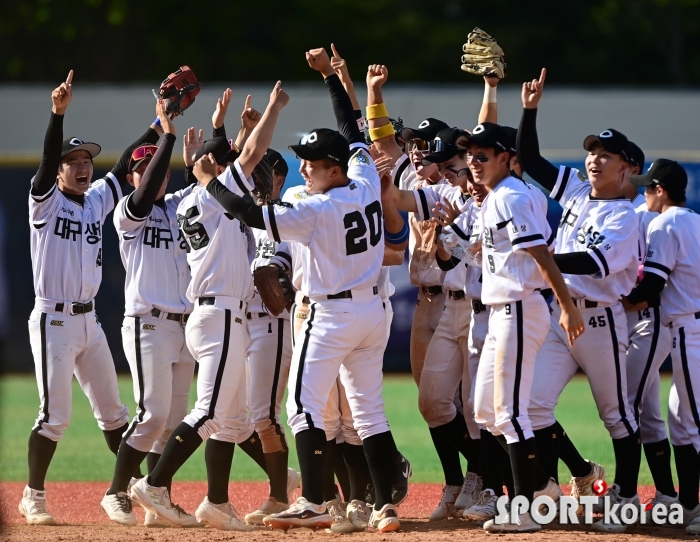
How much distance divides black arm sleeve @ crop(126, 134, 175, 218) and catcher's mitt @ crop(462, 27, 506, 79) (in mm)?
1886

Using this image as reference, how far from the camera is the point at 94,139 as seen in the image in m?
15.9

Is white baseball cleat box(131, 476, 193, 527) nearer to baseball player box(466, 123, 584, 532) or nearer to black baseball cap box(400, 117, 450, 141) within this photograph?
baseball player box(466, 123, 584, 532)

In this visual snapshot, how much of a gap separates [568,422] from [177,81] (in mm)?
5809

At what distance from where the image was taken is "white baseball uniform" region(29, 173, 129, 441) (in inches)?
238

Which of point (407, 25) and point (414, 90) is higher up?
point (407, 25)

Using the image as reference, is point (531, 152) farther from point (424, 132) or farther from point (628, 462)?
point (628, 462)

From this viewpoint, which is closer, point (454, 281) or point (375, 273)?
point (375, 273)

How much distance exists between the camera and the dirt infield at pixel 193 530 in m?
5.20

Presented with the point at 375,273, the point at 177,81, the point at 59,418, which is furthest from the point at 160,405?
the point at 177,81

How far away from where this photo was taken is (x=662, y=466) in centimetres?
589

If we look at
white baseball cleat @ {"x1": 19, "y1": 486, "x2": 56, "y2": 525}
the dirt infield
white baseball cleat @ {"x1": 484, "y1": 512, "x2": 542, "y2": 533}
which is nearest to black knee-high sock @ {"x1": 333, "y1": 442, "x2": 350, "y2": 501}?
the dirt infield

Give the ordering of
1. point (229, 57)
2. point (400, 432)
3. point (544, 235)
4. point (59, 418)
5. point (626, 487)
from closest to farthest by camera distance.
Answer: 1. point (544, 235)
2. point (626, 487)
3. point (59, 418)
4. point (400, 432)
5. point (229, 57)

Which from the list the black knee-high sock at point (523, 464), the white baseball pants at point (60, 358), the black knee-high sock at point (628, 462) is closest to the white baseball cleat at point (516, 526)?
the black knee-high sock at point (523, 464)

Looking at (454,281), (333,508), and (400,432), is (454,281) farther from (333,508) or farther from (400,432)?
(400,432)
